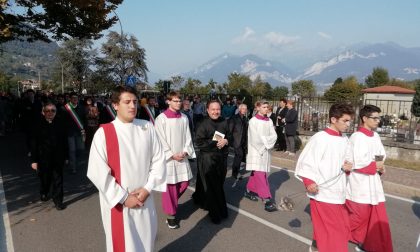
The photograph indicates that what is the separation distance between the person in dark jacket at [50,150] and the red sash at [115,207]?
146 inches

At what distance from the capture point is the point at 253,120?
23.2ft

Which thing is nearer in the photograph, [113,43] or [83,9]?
[83,9]

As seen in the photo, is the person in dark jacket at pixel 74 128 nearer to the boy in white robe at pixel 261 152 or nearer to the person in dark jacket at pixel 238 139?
the person in dark jacket at pixel 238 139

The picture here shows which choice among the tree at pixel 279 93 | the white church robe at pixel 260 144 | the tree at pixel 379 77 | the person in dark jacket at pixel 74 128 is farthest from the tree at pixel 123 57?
the white church robe at pixel 260 144

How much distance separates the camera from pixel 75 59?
6762 cm

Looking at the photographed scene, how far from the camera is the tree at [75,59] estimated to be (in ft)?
217

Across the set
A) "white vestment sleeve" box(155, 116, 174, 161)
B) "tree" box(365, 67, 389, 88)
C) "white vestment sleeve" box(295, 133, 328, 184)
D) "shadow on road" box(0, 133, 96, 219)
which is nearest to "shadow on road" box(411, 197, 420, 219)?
"white vestment sleeve" box(295, 133, 328, 184)

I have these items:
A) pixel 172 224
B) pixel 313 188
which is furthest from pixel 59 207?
pixel 313 188

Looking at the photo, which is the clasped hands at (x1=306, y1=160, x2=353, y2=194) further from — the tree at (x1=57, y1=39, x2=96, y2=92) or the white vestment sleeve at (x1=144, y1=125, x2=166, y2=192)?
the tree at (x1=57, y1=39, x2=96, y2=92)

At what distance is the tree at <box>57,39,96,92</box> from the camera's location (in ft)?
217

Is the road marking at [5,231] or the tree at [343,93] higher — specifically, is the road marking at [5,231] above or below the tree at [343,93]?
below

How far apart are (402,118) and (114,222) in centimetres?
1220

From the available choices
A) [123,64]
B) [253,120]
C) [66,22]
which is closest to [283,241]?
[253,120]

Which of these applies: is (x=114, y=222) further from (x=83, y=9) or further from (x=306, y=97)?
(x=306, y=97)
